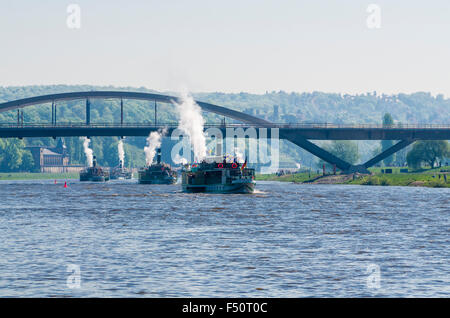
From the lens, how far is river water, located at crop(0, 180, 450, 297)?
93.1ft

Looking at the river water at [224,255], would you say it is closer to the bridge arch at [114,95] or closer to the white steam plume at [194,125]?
the white steam plume at [194,125]

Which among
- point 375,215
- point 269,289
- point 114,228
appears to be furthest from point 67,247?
point 375,215

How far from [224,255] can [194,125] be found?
118 m

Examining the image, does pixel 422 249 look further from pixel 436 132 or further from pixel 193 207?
pixel 436 132

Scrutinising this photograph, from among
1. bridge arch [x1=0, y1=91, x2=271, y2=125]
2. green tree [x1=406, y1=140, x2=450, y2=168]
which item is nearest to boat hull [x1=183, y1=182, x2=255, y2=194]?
green tree [x1=406, y1=140, x2=450, y2=168]

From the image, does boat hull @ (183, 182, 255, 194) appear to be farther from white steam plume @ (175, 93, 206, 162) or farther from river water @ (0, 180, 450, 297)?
river water @ (0, 180, 450, 297)

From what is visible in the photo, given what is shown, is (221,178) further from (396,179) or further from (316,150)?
(316,150)

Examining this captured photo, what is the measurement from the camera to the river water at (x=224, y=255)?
28.4 metres

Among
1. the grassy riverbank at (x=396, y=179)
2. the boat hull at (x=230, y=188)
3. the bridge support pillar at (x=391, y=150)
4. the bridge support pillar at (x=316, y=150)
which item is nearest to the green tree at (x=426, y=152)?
the grassy riverbank at (x=396, y=179)

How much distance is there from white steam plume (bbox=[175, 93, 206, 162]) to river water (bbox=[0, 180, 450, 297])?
74.2 m

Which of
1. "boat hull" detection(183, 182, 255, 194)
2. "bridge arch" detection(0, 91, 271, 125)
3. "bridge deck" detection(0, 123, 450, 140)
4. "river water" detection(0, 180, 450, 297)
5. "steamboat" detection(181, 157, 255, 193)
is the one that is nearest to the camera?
"river water" detection(0, 180, 450, 297)

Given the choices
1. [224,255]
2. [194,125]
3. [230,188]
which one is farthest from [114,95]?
[224,255]

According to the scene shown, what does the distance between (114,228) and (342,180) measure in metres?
113

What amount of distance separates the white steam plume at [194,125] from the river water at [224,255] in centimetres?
7418
